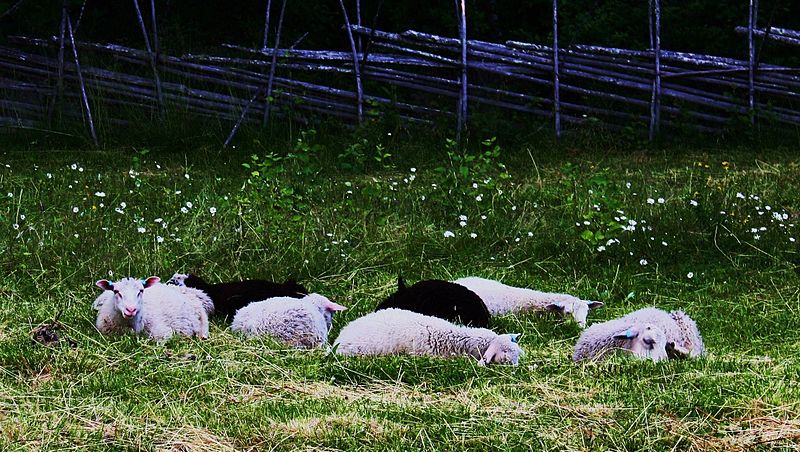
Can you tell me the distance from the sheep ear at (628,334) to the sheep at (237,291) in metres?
1.64

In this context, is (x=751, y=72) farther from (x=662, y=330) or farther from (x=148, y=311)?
(x=148, y=311)

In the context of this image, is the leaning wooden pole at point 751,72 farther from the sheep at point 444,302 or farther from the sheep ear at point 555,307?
the sheep at point 444,302

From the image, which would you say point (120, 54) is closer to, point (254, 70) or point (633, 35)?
point (254, 70)

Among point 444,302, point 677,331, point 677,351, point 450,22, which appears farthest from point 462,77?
point 677,351

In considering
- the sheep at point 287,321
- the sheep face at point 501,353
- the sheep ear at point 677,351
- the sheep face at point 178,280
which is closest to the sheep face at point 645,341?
the sheep ear at point 677,351

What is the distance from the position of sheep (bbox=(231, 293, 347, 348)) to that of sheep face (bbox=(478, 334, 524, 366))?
2.72 ft

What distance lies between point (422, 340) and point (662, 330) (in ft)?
3.45

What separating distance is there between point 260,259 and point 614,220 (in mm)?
2422

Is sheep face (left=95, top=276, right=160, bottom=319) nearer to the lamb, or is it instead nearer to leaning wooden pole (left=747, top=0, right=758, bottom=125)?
the lamb

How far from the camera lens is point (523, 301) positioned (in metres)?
5.50

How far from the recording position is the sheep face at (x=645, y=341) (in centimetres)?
447

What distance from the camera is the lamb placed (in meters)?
4.56

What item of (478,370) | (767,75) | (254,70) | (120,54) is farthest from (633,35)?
(478,370)

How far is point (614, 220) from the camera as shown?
719 centimetres
